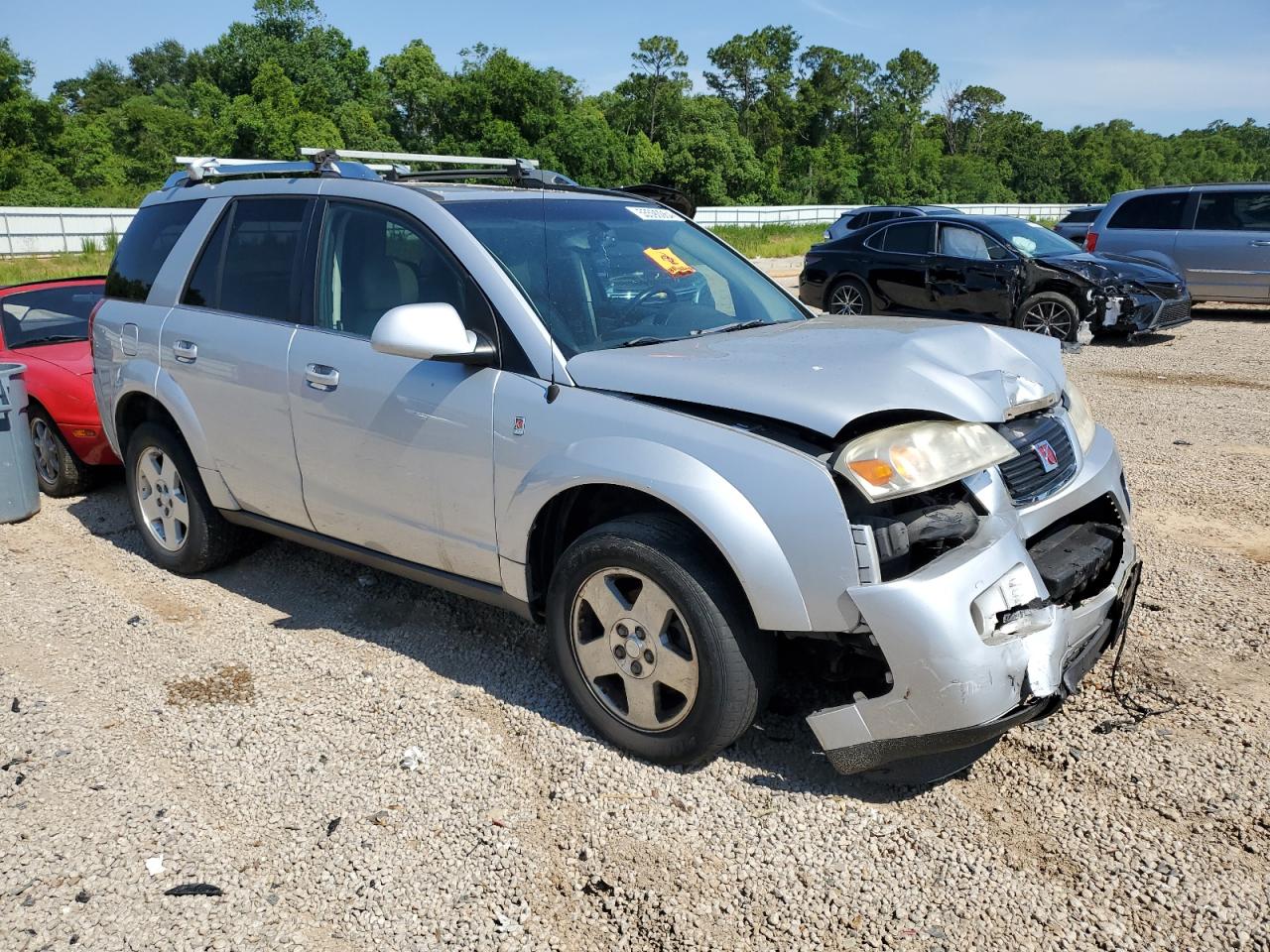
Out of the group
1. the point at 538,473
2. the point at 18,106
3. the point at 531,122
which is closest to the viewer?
the point at 538,473

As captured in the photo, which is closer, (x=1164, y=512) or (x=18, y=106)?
(x=1164, y=512)

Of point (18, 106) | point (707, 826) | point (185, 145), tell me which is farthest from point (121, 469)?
point (185, 145)

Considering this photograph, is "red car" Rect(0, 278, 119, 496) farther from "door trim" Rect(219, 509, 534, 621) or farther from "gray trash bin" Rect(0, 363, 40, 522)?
"door trim" Rect(219, 509, 534, 621)

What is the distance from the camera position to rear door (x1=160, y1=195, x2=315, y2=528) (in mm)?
4457

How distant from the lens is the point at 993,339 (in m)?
3.64

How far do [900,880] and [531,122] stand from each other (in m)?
60.4

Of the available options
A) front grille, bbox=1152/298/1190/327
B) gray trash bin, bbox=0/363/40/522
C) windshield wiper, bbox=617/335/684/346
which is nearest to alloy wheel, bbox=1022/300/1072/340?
front grille, bbox=1152/298/1190/327

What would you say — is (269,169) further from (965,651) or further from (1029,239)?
(1029,239)

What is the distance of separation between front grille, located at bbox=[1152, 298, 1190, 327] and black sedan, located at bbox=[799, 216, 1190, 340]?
12 millimetres

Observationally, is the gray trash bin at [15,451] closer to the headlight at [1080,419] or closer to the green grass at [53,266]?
the headlight at [1080,419]

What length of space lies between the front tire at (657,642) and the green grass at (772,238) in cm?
2991

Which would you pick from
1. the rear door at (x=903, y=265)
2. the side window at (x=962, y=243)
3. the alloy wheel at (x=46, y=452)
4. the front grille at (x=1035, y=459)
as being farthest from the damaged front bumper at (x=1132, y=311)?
the alloy wheel at (x=46, y=452)

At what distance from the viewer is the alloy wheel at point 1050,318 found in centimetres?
1191

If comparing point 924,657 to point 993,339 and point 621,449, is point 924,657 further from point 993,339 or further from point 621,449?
point 993,339
